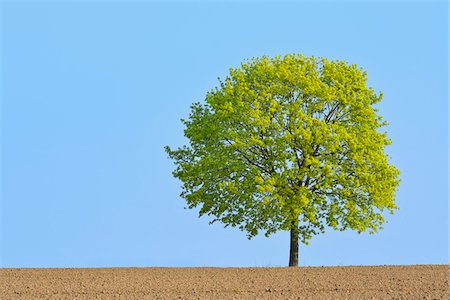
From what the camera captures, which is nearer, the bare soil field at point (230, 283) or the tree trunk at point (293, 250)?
the bare soil field at point (230, 283)

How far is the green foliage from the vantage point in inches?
1219

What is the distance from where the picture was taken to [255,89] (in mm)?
32594

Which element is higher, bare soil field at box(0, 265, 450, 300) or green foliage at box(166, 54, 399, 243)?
green foliage at box(166, 54, 399, 243)

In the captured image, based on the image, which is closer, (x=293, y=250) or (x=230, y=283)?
(x=230, y=283)

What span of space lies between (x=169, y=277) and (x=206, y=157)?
21.7 feet

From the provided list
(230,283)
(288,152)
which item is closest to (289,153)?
(288,152)

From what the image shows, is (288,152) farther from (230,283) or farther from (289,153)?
(230,283)

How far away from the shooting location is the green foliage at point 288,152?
30953 mm

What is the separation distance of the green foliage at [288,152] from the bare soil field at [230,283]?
117 inches

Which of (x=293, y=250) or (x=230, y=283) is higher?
(x=293, y=250)

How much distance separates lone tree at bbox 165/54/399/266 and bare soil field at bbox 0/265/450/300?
9.61ft

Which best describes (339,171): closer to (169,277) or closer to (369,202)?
(369,202)

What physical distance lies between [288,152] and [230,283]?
8.53 metres

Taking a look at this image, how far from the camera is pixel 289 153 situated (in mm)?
31031
